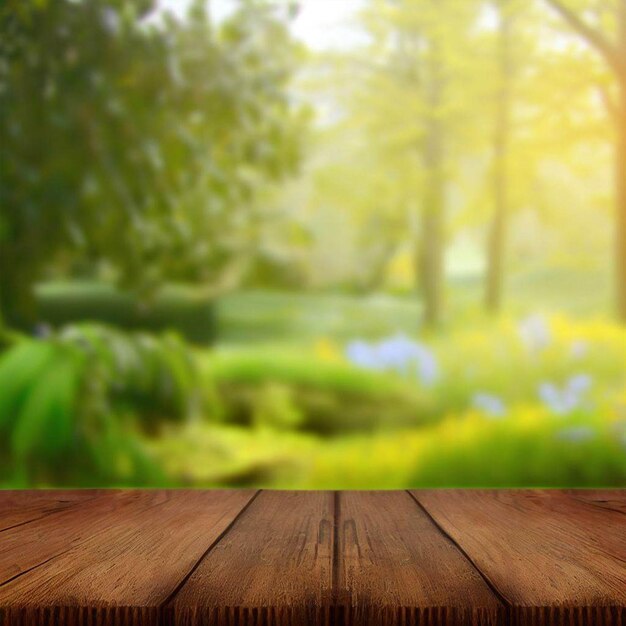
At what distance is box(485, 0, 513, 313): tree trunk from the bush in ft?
2.12

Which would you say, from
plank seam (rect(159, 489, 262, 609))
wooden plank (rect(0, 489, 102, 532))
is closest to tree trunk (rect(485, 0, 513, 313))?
plank seam (rect(159, 489, 262, 609))

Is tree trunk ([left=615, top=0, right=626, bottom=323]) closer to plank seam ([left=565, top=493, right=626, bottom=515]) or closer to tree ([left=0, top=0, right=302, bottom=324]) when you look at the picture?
plank seam ([left=565, top=493, right=626, bottom=515])

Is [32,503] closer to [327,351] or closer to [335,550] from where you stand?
[335,550]

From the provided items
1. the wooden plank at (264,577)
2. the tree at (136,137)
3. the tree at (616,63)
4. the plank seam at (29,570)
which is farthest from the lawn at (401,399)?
the plank seam at (29,570)

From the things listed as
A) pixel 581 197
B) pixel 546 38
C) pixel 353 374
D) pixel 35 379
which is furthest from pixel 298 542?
pixel 546 38

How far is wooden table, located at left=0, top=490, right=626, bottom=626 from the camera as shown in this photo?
25.6 inches

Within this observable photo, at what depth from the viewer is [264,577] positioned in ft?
2.42

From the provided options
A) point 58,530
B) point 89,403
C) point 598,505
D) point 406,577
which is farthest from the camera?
point 89,403

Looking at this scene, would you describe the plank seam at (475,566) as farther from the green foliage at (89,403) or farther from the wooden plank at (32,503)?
the green foliage at (89,403)

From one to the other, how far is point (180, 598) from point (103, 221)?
118cm

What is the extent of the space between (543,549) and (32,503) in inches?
31.0

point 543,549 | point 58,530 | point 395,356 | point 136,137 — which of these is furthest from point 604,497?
point 136,137

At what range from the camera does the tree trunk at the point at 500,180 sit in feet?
5.43

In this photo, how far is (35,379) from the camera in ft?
5.37
